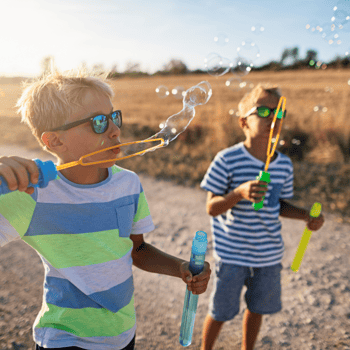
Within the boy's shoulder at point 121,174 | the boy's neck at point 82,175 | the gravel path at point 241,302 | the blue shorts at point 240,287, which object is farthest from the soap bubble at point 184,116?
the gravel path at point 241,302

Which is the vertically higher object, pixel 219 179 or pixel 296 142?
pixel 219 179

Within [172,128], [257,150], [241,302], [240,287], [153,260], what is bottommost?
[241,302]

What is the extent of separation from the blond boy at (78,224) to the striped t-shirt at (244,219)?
0.72 meters

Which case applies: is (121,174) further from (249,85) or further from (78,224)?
(249,85)

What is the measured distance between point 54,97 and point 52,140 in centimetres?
16

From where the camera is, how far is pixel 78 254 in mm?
1142

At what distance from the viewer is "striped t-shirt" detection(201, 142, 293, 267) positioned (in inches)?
73.4

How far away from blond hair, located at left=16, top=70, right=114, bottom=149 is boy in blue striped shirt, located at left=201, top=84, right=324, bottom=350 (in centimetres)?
96

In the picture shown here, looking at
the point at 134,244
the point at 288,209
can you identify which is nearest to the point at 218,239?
the point at 288,209

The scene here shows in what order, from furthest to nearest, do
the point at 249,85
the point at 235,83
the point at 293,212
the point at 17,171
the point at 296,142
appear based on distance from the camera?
the point at 296,142, the point at 249,85, the point at 235,83, the point at 293,212, the point at 17,171

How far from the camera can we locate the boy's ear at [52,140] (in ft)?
3.78

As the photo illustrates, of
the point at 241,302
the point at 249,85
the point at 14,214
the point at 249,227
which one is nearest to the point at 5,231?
the point at 14,214

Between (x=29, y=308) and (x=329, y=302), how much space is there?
8.31 ft

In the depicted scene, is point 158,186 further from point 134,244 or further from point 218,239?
point 134,244
